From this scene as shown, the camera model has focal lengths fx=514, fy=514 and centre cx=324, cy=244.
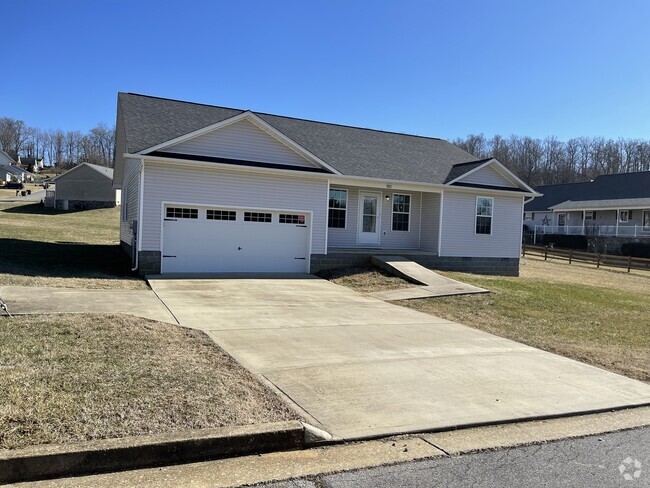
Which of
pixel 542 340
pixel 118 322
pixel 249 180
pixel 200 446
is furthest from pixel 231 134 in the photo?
pixel 200 446

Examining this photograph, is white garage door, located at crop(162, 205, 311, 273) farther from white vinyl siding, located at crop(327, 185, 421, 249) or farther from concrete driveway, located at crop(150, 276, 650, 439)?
concrete driveway, located at crop(150, 276, 650, 439)

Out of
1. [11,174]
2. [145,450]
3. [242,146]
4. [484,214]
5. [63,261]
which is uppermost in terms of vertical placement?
[11,174]

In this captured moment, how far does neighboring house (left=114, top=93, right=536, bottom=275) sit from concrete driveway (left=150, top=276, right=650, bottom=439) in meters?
4.81

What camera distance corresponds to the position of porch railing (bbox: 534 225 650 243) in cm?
4306

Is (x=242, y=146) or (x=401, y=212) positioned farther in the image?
(x=401, y=212)

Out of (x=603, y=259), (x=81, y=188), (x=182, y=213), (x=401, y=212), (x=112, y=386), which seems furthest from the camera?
(x=81, y=188)

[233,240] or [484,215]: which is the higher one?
[484,215]

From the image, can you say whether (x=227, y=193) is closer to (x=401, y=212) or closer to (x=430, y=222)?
(x=401, y=212)

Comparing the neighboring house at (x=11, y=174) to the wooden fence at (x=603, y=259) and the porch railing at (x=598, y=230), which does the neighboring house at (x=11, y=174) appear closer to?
the porch railing at (x=598, y=230)

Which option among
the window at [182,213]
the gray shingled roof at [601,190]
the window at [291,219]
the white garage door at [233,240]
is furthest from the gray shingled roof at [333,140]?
the gray shingled roof at [601,190]

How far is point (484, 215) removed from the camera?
21406 mm

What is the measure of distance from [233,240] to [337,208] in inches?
187

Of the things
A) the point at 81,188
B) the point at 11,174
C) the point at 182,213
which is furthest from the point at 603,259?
the point at 11,174

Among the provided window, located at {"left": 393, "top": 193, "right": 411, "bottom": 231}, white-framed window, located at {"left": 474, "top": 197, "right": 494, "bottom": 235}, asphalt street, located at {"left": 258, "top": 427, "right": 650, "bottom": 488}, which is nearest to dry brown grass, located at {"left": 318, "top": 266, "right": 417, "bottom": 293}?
window, located at {"left": 393, "top": 193, "right": 411, "bottom": 231}
